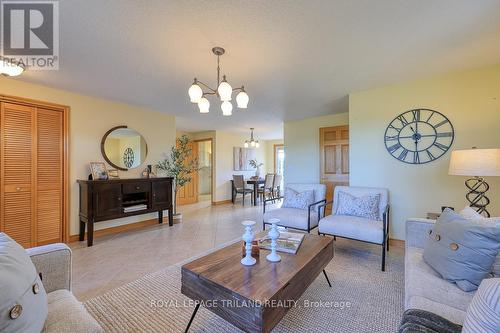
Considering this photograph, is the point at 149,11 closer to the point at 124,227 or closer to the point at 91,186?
the point at 91,186

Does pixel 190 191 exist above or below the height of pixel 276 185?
below

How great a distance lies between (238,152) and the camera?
738 cm

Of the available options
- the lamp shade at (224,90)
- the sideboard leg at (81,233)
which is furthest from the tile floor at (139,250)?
the lamp shade at (224,90)

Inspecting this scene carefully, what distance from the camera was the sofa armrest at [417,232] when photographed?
1896 mm

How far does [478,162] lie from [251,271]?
2.25m

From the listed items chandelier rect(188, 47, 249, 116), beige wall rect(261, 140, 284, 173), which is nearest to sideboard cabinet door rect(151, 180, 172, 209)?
chandelier rect(188, 47, 249, 116)

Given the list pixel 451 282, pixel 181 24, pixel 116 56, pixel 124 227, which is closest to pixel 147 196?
pixel 124 227

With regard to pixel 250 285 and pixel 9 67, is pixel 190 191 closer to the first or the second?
pixel 9 67

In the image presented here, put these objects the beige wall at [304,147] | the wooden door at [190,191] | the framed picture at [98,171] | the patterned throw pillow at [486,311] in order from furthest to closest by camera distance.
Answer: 1. the wooden door at [190,191]
2. the beige wall at [304,147]
3. the framed picture at [98,171]
4. the patterned throw pillow at [486,311]

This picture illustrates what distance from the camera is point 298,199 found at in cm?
342

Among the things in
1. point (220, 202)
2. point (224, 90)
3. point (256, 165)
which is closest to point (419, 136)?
point (224, 90)

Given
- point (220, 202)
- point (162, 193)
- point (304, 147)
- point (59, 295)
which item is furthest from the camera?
point (220, 202)

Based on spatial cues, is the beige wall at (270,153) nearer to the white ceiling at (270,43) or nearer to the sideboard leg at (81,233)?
the white ceiling at (270,43)

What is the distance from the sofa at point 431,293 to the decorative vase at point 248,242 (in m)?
0.93
